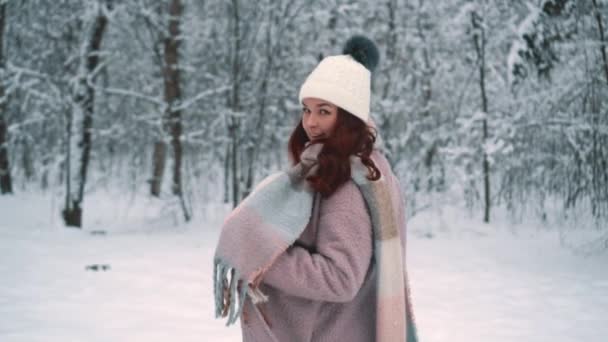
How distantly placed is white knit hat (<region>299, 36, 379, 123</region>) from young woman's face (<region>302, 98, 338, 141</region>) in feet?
0.11

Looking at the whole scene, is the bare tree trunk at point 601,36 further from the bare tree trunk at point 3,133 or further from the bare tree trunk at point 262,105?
the bare tree trunk at point 3,133

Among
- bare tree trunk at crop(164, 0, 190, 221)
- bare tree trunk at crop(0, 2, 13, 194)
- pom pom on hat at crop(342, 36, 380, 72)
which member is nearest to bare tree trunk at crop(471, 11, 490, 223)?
bare tree trunk at crop(164, 0, 190, 221)

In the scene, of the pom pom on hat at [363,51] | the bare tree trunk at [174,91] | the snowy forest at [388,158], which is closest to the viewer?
the pom pom on hat at [363,51]

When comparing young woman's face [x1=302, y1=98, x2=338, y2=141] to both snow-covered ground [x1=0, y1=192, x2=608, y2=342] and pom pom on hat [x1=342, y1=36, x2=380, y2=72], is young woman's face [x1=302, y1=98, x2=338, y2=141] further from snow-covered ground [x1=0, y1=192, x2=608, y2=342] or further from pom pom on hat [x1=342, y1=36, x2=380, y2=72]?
snow-covered ground [x1=0, y1=192, x2=608, y2=342]

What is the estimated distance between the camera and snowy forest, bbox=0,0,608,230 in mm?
7758

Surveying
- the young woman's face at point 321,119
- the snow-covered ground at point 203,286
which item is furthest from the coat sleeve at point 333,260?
the snow-covered ground at point 203,286

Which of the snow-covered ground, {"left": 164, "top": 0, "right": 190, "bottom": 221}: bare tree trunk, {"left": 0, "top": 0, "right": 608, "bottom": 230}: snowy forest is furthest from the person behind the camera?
{"left": 164, "top": 0, "right": 190, "bottom": 221}: bare tree trunk

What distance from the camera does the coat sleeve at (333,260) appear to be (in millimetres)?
1410

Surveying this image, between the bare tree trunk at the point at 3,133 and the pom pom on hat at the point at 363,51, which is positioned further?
the bare tree trunk at the point at 3,133

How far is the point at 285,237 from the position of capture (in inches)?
56.1

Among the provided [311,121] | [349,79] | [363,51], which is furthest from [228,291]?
[363,51]

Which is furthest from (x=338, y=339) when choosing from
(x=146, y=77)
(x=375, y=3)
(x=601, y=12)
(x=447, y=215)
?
(x=146, y=77)

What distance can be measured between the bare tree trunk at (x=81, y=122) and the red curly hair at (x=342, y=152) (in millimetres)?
8854

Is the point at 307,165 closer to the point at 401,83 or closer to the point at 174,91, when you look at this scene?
the point at 174,91
